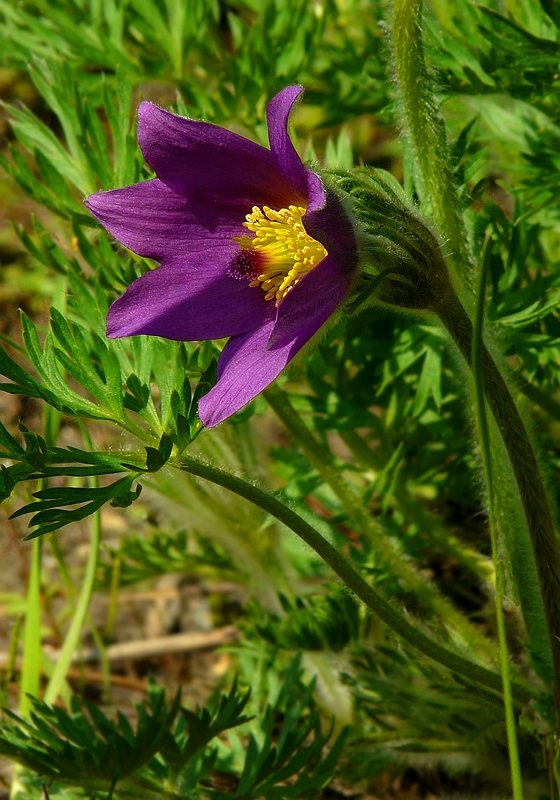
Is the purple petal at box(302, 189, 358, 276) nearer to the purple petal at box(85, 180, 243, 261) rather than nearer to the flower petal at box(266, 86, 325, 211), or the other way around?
the flower petal at box(266, 86, 325, 211)

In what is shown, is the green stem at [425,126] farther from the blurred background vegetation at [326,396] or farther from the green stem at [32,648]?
the green stem at [32,648]

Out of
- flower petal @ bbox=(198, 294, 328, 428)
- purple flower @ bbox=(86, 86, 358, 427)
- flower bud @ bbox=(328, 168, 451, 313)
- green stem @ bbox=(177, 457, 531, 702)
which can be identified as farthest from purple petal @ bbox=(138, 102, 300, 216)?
green stem @ bbox=(177, 457, 531, 702)

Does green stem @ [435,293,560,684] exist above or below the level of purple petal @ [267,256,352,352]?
below

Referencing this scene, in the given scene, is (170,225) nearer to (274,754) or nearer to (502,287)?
(502,287)

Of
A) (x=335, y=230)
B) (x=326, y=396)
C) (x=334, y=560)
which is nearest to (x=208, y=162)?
(x=335, y=230)

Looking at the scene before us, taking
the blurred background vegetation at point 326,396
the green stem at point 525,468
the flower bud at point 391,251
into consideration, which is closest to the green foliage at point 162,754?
the blurred background vegetation at point 326,396
